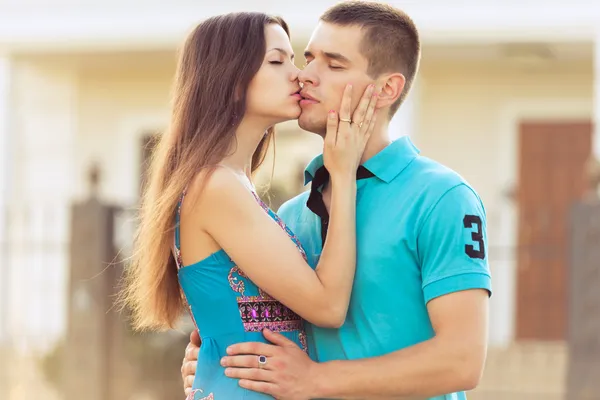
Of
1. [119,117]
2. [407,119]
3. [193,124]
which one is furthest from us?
[119,117]

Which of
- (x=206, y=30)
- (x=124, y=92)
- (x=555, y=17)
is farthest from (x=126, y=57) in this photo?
(x=206, y=30)

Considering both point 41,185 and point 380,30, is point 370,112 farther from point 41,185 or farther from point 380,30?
point 41,185

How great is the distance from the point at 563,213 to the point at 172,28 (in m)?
4.96

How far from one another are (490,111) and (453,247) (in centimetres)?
1118

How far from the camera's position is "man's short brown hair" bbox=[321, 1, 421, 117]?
10.5 feet

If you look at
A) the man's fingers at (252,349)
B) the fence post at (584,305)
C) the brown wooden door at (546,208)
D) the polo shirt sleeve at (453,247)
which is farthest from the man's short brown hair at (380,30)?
the brown wooden door at (546,208)

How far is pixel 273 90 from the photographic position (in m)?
3.33

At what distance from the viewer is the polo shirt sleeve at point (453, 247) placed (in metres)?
2.86

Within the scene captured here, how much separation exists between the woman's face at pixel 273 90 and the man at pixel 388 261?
0.07 m

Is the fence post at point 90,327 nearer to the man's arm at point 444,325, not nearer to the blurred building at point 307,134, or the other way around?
the blurred building at point 307,134

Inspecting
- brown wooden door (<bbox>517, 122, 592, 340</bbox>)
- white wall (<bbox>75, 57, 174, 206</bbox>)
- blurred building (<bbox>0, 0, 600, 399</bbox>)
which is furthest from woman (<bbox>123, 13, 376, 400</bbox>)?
white wall (<bbox>75, 57, 174, 206</bbox>)

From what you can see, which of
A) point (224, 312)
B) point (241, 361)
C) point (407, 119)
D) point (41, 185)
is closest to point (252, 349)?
point (241, 361)

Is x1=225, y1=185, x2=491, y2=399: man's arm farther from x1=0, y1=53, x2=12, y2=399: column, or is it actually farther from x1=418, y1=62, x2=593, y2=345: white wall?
x1=418, y1=62, x2=593, y2=345: white wall

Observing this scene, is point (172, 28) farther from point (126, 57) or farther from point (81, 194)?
point (81, 194)
